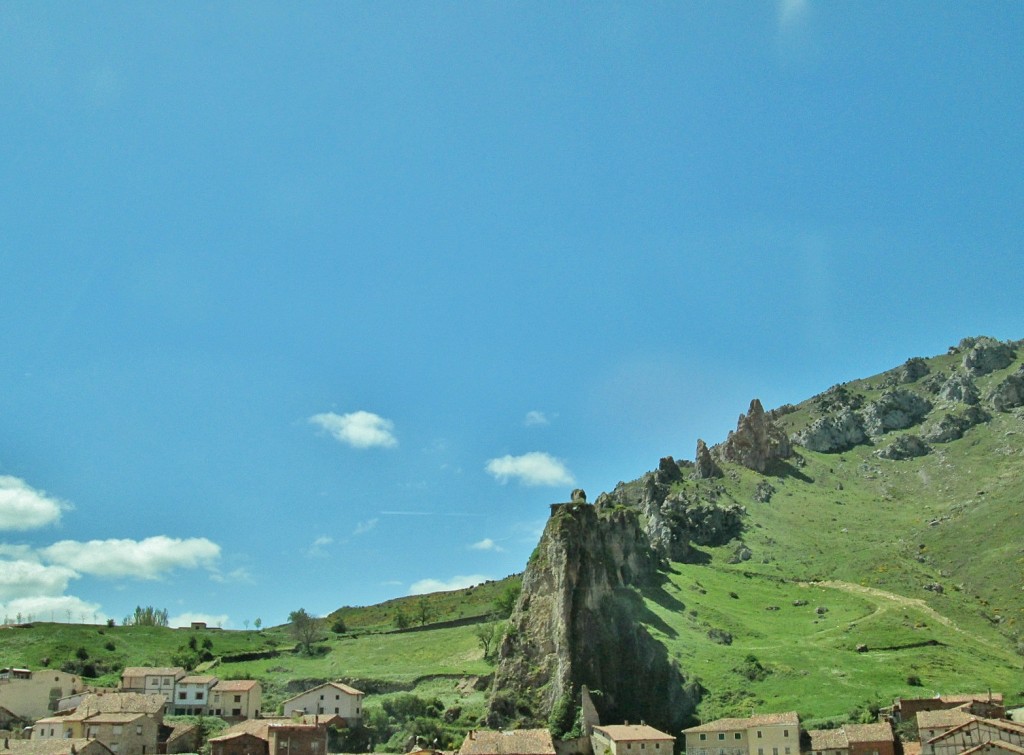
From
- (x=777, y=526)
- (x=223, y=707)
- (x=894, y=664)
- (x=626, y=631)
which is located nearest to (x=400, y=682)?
(x=223, y=707)

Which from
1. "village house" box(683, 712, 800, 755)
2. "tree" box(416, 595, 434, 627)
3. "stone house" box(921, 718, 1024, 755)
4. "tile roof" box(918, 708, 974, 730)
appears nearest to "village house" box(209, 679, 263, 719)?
"village house" box(683, 712, 800, 755)

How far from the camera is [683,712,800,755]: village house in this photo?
84.2 m

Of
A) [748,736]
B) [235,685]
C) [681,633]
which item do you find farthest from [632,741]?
[235,685]

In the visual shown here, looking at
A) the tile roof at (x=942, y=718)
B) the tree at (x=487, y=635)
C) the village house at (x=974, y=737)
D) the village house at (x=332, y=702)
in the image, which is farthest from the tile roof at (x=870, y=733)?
the tree at (x=487, y=635)

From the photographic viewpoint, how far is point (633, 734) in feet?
282

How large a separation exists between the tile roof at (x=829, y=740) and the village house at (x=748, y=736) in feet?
4.91

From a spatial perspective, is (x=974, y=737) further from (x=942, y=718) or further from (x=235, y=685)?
(x=235, y=685)

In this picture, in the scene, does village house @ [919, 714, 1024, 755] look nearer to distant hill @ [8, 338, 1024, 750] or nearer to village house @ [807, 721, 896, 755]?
village house @ [807, 721, 896, 755]

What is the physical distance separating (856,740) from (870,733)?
1.58 metres

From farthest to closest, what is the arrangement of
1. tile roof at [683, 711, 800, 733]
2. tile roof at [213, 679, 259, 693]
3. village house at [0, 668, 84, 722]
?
1. tile roof at [213, 679, 259, 693]
2. village house at [0, 668, 84, 722]
3. tile roof at [683, 711, 800, 733]

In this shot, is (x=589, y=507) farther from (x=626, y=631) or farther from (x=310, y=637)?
(x=310, y=637)

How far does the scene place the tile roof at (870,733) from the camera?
266 feet

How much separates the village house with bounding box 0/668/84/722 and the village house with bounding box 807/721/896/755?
270 feet

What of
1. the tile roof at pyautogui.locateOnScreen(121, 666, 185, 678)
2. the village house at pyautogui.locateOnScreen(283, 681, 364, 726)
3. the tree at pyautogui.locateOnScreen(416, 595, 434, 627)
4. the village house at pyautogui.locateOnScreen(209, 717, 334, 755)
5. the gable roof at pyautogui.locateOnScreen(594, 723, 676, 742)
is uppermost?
the tree at pyautogui.locateOnScreen(416, 595, 434, 627)
